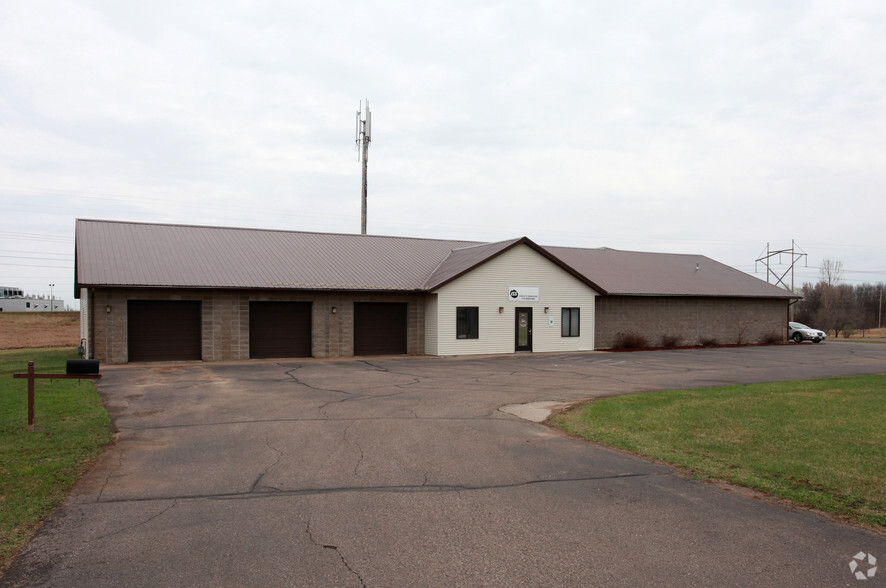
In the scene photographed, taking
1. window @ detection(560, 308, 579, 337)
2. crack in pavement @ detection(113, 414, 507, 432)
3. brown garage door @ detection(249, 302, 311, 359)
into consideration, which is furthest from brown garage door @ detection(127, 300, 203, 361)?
window @ detection(560, 308, 579, 337)

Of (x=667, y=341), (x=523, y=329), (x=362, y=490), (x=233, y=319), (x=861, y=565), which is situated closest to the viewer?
(x=861, y=565)

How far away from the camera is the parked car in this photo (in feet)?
131

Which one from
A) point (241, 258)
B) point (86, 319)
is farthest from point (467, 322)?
point (86, 319)

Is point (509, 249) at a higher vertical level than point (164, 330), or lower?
higher

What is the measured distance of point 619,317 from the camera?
32.5 m

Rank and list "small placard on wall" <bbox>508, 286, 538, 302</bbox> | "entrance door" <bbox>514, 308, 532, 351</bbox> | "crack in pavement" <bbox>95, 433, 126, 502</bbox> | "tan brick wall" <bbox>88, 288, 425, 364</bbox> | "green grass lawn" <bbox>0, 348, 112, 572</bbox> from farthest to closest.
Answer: "entrance door" <bbox>514, 308, 532, 351</bbox>, "small placard on wall" <bbox>508, 286, 538, 302</bbox>, "tan brick wall" <bbox>88, 288, 425, 364</bbox>, "crack in pavement" <bbox>95, 433, 126, 502</bbox>, "green grass lawn" <bbox>0, 348, 112, 572</bbox>

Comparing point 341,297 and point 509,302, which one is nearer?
point 341,297

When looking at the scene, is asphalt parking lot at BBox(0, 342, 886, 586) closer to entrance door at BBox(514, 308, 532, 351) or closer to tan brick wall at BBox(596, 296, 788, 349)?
entrance door at BBox(514, 308, 532, 351)

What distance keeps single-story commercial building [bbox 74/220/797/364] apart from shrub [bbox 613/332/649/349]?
14.2 inches

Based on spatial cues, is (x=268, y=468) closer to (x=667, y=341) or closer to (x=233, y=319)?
(x=233, y=319)

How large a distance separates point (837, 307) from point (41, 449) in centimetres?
9600

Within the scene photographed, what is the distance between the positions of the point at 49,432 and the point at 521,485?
7.43 m

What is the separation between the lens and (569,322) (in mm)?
30219

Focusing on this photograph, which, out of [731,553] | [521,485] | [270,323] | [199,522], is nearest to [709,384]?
[521,485]
